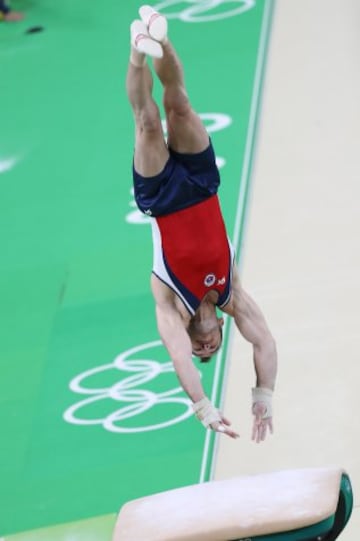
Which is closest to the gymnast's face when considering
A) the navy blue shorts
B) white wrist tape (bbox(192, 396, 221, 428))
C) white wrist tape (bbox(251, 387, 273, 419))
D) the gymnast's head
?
→ the gymnast's head

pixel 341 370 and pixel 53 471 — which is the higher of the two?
pixel 341 370

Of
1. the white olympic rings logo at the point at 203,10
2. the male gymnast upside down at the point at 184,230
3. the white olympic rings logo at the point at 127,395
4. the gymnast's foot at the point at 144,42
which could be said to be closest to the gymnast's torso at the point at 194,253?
the male gymnast upside down at the point at 184,230

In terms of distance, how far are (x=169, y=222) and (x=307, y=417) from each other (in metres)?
2.42

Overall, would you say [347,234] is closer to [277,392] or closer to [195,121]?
[277,392]

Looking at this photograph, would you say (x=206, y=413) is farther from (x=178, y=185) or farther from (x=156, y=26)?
(x=156, y=26)

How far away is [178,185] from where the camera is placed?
5641 millimetres

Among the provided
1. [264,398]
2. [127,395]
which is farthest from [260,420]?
[127,395]

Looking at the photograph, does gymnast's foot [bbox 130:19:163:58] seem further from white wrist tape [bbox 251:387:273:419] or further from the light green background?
the light green background

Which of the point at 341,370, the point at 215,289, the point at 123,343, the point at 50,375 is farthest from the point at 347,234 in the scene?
the point at 215,289

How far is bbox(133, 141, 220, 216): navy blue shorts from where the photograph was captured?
5.62 m

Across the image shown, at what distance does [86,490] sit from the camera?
7473 mm

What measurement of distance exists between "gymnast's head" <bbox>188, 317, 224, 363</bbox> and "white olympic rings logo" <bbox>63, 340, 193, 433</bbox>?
181 cm

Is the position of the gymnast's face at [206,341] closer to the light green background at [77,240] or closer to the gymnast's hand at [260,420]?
the gymnast's hand at [260,420]

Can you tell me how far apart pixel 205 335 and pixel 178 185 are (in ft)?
2.88
